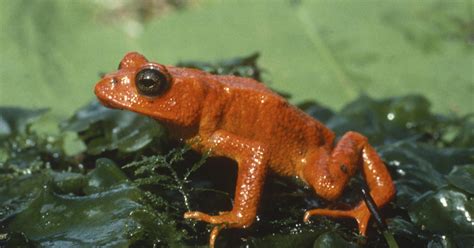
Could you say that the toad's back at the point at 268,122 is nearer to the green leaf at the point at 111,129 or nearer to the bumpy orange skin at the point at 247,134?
the bumpy orange skin at the point at 247,134

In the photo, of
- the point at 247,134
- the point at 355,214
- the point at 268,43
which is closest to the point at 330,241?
the point at 355,214

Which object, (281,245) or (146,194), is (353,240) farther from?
(146,194)

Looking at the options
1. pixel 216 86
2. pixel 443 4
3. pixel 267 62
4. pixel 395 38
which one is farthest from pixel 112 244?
pixel 443 4

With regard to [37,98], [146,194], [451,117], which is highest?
[146,194]

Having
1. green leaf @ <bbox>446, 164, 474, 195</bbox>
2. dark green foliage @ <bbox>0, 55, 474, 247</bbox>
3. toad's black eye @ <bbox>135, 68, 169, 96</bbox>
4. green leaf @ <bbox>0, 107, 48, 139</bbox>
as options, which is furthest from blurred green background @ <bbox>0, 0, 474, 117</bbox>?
toad's black eye @ <bbox>135, 68, 169, 96</bbox>

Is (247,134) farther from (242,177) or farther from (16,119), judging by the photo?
(16,119)
